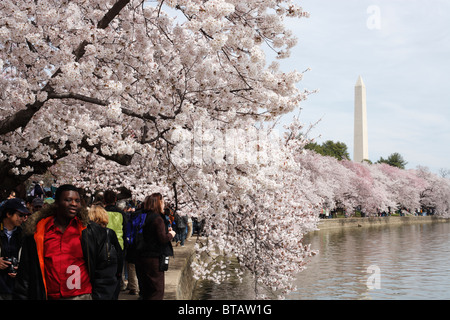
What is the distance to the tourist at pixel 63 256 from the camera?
3.62 metres

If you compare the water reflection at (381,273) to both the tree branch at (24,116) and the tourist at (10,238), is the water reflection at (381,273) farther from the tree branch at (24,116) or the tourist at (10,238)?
the tourist at (10,238)

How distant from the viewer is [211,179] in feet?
21.0

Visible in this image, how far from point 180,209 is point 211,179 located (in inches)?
268

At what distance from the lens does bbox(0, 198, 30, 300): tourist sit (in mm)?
4535

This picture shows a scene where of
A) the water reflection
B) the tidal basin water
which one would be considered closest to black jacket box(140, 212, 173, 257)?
the tidal basin water

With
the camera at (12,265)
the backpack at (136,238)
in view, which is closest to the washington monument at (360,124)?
the backpack at (136,238)

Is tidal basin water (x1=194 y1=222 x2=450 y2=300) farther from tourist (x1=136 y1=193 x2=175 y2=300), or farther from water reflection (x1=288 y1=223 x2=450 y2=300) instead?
tourist (x1=136 y1=193 x2=175 y2=300)

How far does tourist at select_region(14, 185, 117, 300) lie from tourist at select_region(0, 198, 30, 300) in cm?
102

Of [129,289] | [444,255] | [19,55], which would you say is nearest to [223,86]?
[19,55]

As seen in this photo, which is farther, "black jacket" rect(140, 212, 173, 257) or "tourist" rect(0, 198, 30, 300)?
"black jacket" rect(140, 212, 173, 257)

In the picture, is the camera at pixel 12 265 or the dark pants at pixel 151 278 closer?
the camera at pixel 12 265

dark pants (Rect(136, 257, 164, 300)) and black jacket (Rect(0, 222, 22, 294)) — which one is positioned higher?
black jacket (Rect(0, 222, 22, 294))

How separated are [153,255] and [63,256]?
2787 millimetres
